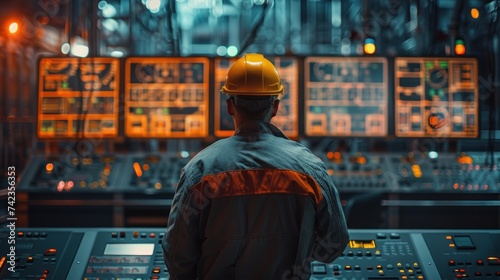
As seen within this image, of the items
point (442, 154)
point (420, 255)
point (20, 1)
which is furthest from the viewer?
point (20, 1)

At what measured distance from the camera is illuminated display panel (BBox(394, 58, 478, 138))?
14.1 ft

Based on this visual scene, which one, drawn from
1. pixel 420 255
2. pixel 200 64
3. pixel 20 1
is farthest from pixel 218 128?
pixel 20 1

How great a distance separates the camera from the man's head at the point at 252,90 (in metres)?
2.22

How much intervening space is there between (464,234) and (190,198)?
2061 millimetres

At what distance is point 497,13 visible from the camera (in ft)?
13.5

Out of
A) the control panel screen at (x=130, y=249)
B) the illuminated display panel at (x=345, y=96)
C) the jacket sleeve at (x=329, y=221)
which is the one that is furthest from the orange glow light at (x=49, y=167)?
the jacket sleeve at (x=329, y=221)

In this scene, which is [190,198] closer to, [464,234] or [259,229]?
[259,229]

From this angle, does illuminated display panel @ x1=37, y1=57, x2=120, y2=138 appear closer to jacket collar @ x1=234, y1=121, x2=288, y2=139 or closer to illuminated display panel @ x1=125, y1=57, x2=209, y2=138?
→ illuminated display panel @ x1=125, y1=57, x2=209, y2=138

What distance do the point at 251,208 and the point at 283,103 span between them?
231cm

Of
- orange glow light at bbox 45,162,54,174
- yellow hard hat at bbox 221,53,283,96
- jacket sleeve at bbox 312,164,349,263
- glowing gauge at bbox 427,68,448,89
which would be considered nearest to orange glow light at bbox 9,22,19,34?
orange glow light at bbox 45,162,54,174

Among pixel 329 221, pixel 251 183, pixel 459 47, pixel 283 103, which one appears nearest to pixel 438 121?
pixel 459 47

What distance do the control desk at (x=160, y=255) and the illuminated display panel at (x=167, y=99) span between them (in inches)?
45.1

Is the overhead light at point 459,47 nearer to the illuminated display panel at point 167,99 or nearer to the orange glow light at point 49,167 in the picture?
the illuminated display panel at point 167,99

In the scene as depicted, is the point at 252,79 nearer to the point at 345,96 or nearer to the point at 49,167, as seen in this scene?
the point at 345,96
